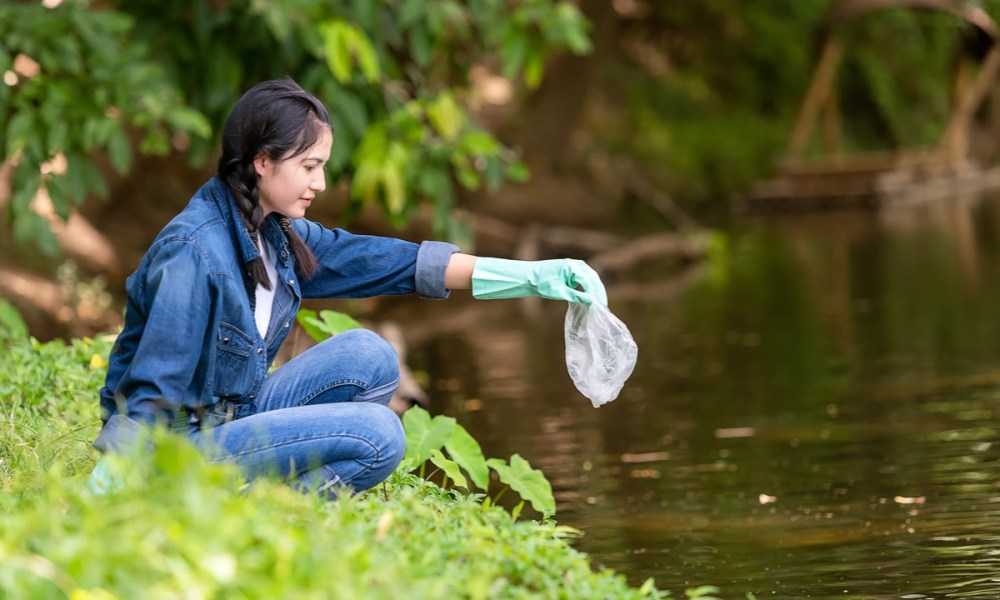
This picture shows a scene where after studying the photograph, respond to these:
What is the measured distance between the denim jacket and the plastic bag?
0.41 m

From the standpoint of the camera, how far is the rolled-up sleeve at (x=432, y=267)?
170 inches

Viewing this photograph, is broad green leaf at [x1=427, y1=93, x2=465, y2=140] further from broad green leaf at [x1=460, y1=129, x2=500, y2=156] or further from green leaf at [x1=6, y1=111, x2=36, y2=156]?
green leaf at [x1=6, y1=111, x2=36, y2=156]

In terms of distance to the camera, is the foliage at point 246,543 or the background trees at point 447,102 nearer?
the foliage at point 246,543

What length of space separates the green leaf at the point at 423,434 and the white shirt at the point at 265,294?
0.93 m

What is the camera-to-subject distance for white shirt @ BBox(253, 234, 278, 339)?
4.04 meters

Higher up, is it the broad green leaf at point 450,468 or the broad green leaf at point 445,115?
the broad green leaf at point 445,115

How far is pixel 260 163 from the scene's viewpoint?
13.0 feet

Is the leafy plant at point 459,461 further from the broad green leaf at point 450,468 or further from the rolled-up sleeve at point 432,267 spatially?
the rolled-up sleeve at point 432,267

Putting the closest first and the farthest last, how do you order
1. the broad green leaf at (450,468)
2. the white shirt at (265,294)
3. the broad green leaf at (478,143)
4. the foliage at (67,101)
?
the white shirt at (265,294), the broad green leaf at (450,468), the foliage at (67,101), the broad green leaf at (478,143)

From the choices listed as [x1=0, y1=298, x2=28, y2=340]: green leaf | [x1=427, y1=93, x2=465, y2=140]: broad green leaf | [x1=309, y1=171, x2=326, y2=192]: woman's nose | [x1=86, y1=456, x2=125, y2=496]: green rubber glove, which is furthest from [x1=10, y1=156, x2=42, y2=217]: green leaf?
[x1=86, y1=456, x2=125, y2=496]: green rubber glove

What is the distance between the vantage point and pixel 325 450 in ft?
12.6

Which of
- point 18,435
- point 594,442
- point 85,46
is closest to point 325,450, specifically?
point 18,435

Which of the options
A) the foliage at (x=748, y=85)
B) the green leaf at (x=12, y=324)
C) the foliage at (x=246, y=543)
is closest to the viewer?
the foliage at (x=246, y=543)

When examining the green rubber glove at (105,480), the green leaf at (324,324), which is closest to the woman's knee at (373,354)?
the green rubber glove at (105,480)
